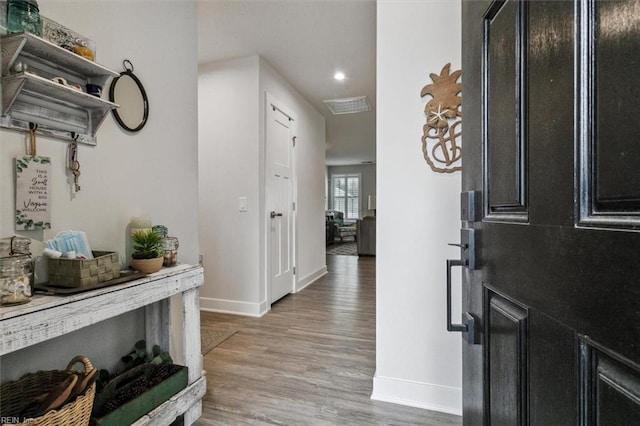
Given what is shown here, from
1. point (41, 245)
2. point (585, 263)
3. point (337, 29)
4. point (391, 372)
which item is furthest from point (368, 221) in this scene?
point (585, 263)

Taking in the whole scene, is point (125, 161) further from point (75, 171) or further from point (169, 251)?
point (169, 251)

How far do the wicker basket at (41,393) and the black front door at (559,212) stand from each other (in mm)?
1137

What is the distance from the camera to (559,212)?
1.49 feet

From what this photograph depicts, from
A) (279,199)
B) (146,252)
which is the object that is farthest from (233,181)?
(146,252)

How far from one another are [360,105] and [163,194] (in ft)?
11.7

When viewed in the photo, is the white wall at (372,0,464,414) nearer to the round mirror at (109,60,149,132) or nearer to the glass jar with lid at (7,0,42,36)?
the round mirror at (109,60,149,132)

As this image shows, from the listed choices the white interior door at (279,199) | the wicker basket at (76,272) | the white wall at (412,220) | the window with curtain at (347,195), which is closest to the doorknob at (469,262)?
the white wall at (412,220)

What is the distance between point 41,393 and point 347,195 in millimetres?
11241

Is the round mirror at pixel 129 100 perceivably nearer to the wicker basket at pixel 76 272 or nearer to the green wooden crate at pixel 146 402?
the wicker basket at pixel 76 272

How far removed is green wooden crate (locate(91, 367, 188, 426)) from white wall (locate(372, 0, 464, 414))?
1.04 metres

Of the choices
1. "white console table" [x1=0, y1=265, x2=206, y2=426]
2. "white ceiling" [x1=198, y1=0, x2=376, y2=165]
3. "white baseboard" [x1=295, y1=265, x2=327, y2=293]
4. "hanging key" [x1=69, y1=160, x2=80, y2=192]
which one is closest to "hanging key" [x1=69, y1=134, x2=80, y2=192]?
"hanging key" [x1=69, y1=160, x2=80, y2=192]

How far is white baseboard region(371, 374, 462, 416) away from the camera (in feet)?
5.46

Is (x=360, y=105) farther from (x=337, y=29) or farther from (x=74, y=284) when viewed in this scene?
(x=74, y=284)

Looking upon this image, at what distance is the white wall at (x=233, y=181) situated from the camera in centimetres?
316
